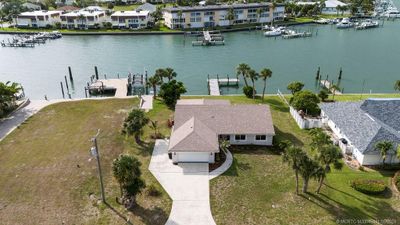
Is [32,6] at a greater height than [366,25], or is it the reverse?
[32,6]

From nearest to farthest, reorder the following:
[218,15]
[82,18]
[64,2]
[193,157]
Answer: [193,157]
[218,15]
[82,18]
[64,2]

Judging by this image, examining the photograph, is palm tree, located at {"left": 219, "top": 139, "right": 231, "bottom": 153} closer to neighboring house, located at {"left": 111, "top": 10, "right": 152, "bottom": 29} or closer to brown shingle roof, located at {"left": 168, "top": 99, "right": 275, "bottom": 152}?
brown shingle roof, located at {"left": 168, "top": 99, "right": 275, "bottom": 152}

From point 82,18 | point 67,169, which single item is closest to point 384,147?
point 67,169

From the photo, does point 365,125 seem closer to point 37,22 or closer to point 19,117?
point 19,117

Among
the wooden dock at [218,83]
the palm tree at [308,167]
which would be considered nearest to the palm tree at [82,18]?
the wooden dock at [218,83]

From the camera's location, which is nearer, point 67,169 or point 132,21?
point 67,169

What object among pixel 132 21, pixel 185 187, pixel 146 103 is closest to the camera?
pixel 185 187
